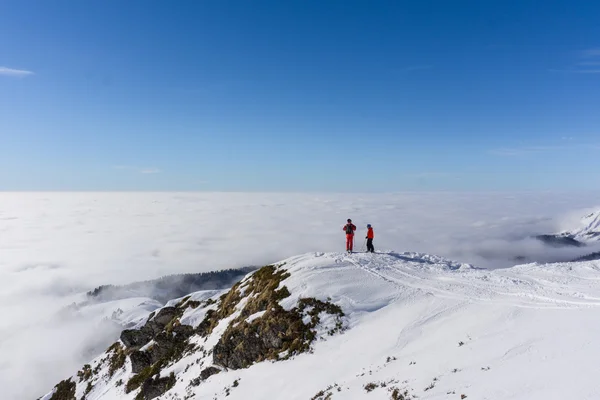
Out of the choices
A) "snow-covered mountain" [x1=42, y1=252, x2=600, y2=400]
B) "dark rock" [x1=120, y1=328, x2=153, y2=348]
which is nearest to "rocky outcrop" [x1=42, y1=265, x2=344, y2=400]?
"dark rock" [x1=120, y1=328, x2=153, y2=348]

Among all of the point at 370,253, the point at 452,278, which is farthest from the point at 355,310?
A: the point at 370,253

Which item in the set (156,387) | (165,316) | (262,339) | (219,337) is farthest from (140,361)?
(262,339)

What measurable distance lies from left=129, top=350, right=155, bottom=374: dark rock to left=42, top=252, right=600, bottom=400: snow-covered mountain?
0.27 m

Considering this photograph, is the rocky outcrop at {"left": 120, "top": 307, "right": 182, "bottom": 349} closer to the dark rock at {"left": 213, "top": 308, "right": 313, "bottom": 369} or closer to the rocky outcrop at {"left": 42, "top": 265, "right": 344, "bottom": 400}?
the rocky outcrop at {"left": 42, "top": 265, "right": 344, "bottom": 400}

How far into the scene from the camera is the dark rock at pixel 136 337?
168 ft

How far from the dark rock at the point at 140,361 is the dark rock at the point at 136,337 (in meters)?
5.70

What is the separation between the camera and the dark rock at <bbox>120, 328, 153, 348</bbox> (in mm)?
51125

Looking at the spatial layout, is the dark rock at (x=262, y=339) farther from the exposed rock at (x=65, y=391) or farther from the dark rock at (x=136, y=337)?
the exposed rock at (x=65, y=391)

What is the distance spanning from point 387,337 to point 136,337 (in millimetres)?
45587

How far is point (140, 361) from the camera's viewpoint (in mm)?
43906

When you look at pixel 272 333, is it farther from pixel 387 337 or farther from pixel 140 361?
pixel 140 361

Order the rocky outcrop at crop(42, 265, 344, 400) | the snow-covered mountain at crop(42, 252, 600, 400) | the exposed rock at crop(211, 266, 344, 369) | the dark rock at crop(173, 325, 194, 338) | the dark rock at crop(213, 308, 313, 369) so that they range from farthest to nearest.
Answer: the dark rock at crop(173, 325, 194, 338), the rocky outcrop at crop(42, 265, 344, 400), the dark rock at crop(213, 308, 313, 369), the exposed rock at crop(211, 266, 344, 369), the snow-covered mountain at crop(42, 252, 600, 400)

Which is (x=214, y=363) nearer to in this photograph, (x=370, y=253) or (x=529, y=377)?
(x=370, y=253)

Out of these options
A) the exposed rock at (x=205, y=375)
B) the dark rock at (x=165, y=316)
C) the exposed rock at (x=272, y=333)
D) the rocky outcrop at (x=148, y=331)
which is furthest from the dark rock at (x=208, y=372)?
the dark rock at (x=165, y=316)
